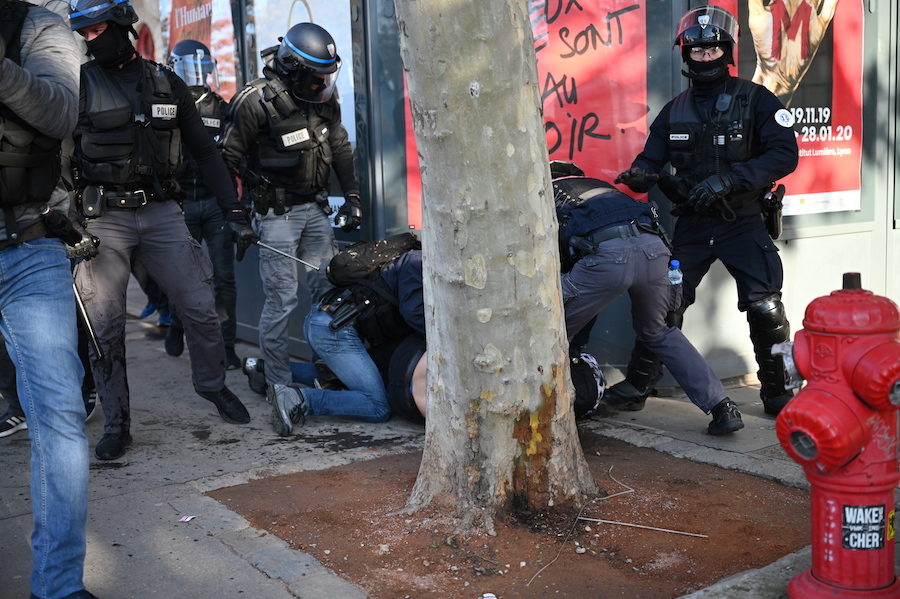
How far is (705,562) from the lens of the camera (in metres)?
3.47

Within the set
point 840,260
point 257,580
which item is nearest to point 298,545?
point 257,580

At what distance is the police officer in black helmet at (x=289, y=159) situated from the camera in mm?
5754

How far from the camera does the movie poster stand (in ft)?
26.7

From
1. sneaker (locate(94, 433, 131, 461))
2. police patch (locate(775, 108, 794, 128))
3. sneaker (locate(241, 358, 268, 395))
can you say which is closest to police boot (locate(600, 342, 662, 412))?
police patch (locate(775, 108, 794, 128))

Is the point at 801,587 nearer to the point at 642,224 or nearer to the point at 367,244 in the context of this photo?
the point at 642,224

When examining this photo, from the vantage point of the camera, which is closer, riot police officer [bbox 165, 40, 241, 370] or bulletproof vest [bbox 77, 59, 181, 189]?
bulletproof vest [bbox 77, 59, 181, 189]

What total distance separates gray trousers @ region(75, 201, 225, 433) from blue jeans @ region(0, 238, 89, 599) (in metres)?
1.77

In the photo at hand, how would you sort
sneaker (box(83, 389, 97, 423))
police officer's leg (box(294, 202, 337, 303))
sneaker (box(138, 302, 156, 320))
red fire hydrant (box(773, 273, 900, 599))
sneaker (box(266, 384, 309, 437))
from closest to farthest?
red fire hydrant (box(773, 273, 900, 599)) → sneaker (box(266, 384, 309, 437)) → sneaker (box(83, 389, 97, 423)) → police officer's leg (box(294, 202, 337, 303)) → sneaker (box(138, 302, 156, 320))

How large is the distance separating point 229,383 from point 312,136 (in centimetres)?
170

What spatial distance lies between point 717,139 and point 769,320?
37.9 inches

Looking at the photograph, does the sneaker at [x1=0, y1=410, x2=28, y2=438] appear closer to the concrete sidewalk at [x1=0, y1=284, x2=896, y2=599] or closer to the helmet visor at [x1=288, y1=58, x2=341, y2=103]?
the concrete sidewalk at [x1=0, y1=284, x2=896, y2=599]

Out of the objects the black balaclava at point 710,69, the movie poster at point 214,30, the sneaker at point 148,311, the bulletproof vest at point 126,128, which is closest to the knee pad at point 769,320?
the black balaclava at point 710,69

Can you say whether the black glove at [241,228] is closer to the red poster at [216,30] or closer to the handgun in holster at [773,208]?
the handgun in holster at [773,208]

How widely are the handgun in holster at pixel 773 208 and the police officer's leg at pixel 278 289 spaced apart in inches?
104
